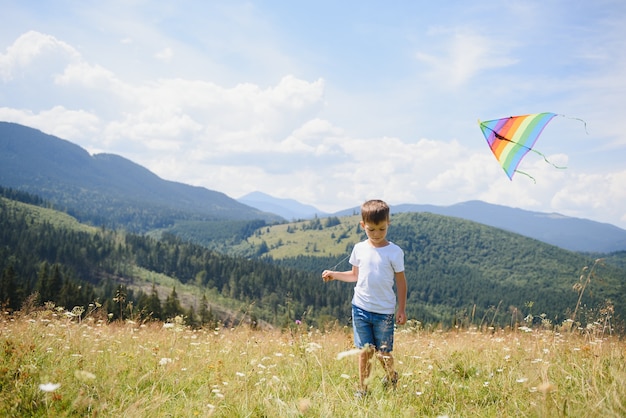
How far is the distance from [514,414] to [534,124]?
4.26 m

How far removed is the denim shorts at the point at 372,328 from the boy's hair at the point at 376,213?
1.06m

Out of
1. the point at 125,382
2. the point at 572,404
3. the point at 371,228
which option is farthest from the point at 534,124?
the point at 125,382

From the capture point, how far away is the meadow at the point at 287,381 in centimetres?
313

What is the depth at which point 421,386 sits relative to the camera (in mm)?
3994

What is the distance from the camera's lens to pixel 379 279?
14.5 ft

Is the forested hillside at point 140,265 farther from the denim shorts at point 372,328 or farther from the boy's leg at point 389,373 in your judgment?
the boy's leg at point 389,373

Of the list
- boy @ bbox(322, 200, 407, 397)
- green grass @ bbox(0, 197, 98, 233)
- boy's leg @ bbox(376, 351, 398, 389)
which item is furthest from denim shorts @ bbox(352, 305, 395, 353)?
green grass @ bbox(0, 197, 98, 233)

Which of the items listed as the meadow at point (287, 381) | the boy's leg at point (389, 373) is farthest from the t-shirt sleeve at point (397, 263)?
the meadow at point (287, 381)

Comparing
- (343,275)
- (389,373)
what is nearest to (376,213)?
(343,275)

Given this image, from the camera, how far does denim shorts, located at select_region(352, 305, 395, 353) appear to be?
434 centimetres

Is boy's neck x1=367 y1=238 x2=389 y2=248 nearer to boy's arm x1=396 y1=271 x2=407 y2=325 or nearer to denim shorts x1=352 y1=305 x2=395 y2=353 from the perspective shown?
boy's arm x1=396 y1=271 x2=407 y2=325

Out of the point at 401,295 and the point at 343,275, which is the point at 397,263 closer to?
the point at 401,295

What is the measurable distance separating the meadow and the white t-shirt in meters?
0.62

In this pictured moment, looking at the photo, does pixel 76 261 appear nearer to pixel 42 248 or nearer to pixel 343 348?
pixel 42 248
